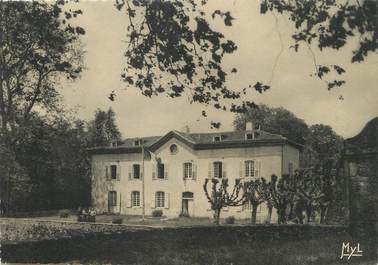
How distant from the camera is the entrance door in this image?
33.6 meters

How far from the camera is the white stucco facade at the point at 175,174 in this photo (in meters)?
31.4

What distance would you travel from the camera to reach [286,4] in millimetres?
6539

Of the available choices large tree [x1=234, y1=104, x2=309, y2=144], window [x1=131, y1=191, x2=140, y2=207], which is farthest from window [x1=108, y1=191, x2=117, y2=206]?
large tree [x1=234, y1=104, x2=309, y2=144]

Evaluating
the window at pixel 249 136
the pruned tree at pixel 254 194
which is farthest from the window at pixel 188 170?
the pruned tree at pixel 254 194

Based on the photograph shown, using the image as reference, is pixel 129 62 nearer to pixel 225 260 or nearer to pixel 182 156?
pixel 225 260

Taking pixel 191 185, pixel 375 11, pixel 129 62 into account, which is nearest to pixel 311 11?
pixel 375 11

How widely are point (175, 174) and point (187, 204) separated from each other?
2255mm

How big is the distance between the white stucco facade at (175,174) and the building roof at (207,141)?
0.23 metres

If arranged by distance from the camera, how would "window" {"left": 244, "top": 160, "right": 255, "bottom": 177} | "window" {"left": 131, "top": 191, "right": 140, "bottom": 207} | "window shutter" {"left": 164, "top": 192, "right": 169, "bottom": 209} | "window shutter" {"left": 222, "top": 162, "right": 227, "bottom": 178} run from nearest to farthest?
"window" {"left": 244, "top": 160, "right": 255, "bottom": 177}
"window shutter" {"left": 222, "top": 162, "right": 227, "bottom": 178}
"window shutter" {"left": 164, "top": 192, "right": 169, "bottom": 209}
"window" {"left": 131, "top": 191, "right": 140, "bottom": 207}

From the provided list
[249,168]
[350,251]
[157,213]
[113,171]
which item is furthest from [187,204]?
[350,251]

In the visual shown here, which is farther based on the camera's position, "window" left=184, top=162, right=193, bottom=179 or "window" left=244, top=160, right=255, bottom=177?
"window" left=184, top=162, right=193, bottom=179

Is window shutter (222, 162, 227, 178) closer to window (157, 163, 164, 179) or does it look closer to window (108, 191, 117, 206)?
window (157, 163, 164, 179)

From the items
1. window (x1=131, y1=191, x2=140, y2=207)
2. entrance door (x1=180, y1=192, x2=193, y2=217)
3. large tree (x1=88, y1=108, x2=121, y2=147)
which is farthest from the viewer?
large tree (x1=88, y1=108, x2=121, y2=147)

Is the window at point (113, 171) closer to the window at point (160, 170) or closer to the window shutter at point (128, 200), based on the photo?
the window shutter at point (128, 200)
